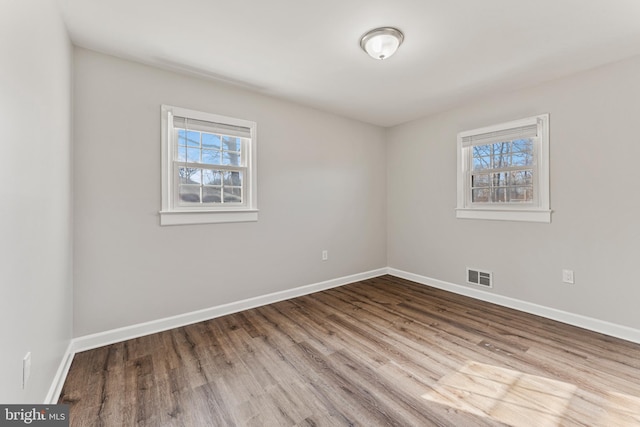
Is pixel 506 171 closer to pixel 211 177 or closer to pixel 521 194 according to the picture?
pixel 521 194

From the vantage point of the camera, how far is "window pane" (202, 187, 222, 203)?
2844mm

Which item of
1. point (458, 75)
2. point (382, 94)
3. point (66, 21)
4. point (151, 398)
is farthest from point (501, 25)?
point (151, 398)

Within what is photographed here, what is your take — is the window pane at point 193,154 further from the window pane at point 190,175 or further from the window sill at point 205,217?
the window sill at point 205,217

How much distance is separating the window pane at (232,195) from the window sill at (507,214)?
274 centimetres

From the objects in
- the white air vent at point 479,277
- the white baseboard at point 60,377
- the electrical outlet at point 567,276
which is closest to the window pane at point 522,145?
the electrical outlet at point 567,276

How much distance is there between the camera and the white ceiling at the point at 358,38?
5.90ft

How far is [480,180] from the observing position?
3.44 m

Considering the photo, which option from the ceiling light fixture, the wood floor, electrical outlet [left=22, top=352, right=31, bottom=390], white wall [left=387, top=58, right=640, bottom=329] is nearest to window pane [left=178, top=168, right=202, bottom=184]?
the wood floor

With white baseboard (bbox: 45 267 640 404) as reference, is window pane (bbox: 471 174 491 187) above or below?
above

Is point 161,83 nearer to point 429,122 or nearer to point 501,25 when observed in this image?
point 501,25

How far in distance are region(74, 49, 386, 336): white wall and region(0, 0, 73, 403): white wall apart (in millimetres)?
256

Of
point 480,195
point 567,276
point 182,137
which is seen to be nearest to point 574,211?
point 567,276

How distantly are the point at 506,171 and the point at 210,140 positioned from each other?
3.31 m

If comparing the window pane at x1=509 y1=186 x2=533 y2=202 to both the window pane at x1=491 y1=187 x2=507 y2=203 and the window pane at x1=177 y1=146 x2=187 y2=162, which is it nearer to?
the window pane at x1=491 y1=187 x2=507 y2=203
